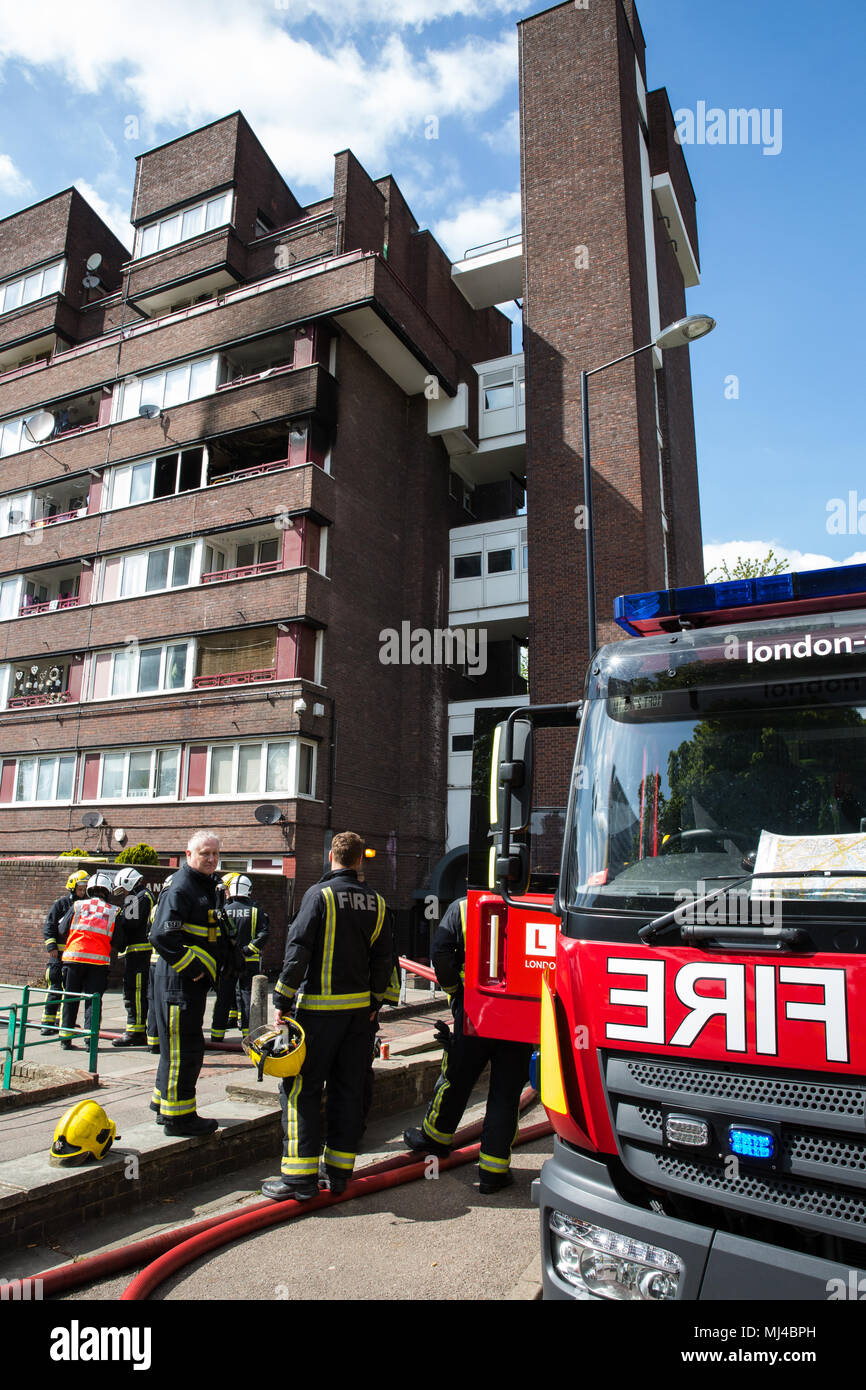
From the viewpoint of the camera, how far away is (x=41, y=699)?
2522 centimetres

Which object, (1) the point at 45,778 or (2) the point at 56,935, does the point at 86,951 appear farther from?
(1) the point at 45,778

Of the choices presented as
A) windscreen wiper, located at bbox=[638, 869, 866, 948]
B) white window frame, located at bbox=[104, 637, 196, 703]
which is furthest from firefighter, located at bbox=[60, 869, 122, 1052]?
white window frame, located at bbox=[104, 637, 196, 703]

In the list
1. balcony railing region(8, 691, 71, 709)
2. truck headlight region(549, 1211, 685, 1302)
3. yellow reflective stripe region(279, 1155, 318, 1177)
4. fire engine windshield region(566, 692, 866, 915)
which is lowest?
yellow reflective stripe region(279, 1155, 318, 1177)

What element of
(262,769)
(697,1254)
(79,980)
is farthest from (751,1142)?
(262,769)

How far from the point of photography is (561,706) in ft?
14.5

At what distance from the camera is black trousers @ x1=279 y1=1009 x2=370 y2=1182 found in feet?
16.1

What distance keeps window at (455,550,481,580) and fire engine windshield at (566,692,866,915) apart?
23.2 meters

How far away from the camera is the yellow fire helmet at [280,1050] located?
Result: 15.7 feet

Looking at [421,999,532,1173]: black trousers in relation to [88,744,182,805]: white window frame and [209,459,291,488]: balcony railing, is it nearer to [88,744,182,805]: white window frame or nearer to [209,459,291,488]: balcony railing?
[88,744,182,805]: white window frame

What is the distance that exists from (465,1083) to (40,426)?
27152mm

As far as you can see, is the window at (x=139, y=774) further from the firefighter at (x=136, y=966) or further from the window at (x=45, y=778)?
the firefighter at (x=136, y=966)

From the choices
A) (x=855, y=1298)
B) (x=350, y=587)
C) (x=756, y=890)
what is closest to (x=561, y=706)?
(x=756, y=890)
